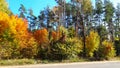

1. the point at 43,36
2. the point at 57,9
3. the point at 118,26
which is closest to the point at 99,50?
the point at 43,36

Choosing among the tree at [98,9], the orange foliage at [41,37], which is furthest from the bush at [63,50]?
the tree at [98,9]

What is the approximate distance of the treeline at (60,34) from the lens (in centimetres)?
4747

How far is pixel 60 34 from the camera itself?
181 ft

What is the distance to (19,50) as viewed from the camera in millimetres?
50500

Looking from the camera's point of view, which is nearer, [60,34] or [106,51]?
[60,34]

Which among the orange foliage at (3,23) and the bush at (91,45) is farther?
the bush at (91,45)

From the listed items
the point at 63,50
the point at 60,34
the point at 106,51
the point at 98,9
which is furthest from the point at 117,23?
the point at 63,50

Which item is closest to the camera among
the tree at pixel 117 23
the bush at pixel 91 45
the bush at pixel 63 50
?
the bush at pixel 63 50

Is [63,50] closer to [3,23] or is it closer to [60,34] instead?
[60,34]

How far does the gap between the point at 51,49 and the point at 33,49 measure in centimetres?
313

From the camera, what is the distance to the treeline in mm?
47469

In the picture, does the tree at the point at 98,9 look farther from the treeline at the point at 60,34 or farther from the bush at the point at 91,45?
the bush at the point at 91,45

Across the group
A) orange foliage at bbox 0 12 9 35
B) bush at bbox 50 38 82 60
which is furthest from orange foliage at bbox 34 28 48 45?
orange foliage at bbox 0 12 9 35

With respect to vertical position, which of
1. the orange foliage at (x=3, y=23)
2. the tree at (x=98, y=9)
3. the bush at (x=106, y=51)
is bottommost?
the bush at (x=106, y=51)
